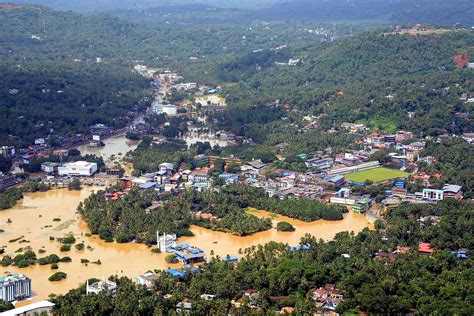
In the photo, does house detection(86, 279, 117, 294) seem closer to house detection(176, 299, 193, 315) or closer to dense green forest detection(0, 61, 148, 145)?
house detection(176, 299, 193, 315)

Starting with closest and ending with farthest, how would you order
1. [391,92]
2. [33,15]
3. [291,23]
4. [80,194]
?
[80,194], [391,92], [33,15], [291,23]

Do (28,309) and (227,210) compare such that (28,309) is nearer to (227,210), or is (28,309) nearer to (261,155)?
(227,210)

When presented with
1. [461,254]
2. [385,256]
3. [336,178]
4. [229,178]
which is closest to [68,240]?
[229,178]

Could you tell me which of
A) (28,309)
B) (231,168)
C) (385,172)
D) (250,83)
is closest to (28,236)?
(28,309)

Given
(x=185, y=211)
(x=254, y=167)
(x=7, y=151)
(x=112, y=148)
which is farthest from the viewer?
(x=112, y=148)

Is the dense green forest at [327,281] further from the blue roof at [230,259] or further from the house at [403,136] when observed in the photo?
the house at [403,136]

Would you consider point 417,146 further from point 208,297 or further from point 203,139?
point 208,297

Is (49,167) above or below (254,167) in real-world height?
below
